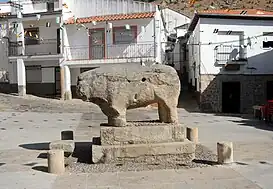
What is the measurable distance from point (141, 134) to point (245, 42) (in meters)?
17.5

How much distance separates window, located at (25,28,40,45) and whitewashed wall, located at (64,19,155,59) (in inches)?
117

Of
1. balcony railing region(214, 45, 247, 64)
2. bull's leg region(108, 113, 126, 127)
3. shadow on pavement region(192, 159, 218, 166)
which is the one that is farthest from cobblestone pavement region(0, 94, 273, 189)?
balcony railing region(214, 45, 247, 64)

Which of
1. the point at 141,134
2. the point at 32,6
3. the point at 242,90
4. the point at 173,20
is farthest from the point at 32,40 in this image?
the point at 141,134

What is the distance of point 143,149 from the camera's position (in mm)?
8789

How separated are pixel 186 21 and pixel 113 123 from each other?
116 feet

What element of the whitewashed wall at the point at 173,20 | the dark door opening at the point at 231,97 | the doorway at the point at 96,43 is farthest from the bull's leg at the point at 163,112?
the whitewashed wall at the point at 173,20

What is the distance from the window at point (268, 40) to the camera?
2461 cm

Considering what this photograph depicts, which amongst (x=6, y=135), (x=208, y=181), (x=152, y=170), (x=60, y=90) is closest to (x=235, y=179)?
(x=208, y=181)

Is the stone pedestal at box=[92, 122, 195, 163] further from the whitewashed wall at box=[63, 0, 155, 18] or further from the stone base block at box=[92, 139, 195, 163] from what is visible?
the whitewashed wall at box=[63, 0, 155, 18]

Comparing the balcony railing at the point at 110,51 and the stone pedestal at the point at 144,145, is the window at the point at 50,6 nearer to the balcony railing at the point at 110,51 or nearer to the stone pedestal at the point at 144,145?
the balcony railing at the point at 110,51

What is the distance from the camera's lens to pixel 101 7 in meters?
28.5

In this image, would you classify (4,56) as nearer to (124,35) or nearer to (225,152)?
(124,35)

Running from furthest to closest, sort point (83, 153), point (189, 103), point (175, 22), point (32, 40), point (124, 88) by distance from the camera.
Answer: point (175, 22) → point (32, 40) → point (189, 103) → point (83, 153) → point (124, 88)

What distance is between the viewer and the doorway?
2788 centimetres
